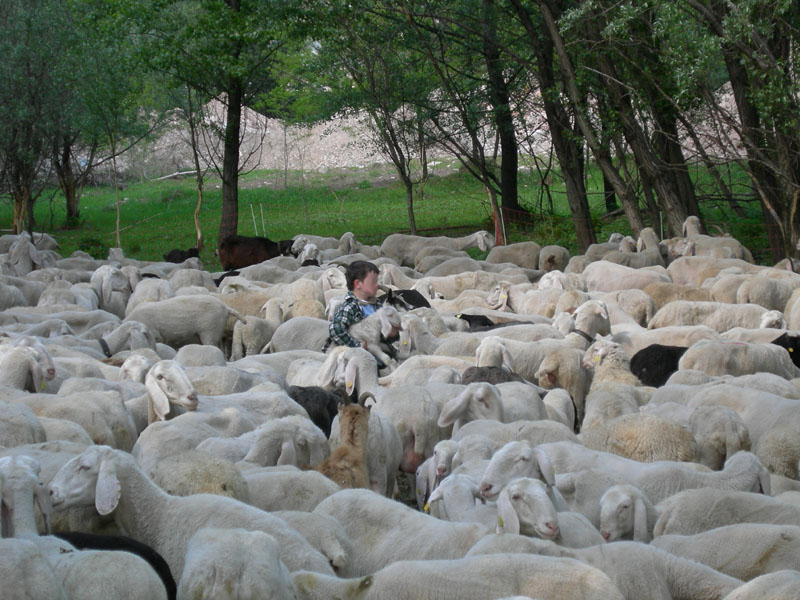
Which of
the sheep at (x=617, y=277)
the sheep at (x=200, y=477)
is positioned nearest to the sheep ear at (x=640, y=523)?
the sheep at (x=200, y=477)

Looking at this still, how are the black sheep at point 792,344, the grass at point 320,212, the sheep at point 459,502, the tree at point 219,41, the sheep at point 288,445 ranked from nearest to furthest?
the sheep at point 459,502 < the sheep at point 288,445 < the black sheep at point 792,344 < the tree at point 219,41 < the grass at point 320,212

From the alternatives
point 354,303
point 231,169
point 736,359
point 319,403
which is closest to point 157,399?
point 319,403

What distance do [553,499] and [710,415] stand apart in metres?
2.14

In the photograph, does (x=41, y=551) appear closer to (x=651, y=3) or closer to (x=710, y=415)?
(x=710, y=415)

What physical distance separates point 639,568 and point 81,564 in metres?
2.49

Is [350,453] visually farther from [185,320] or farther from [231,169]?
[231,169]

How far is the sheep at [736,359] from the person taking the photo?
1002 centimetres

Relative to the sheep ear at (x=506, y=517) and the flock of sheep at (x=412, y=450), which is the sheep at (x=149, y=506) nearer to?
the flock of sheep at (x=412, y=450)

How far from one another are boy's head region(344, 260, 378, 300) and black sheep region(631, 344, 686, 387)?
279 cm

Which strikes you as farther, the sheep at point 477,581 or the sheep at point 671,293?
the sheep at point 671,293

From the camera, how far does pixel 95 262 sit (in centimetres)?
2002

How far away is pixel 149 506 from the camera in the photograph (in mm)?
5234

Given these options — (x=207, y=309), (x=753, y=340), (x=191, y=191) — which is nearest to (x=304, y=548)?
(x=753, y=340)

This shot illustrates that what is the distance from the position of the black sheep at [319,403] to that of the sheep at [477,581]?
13.3ft
